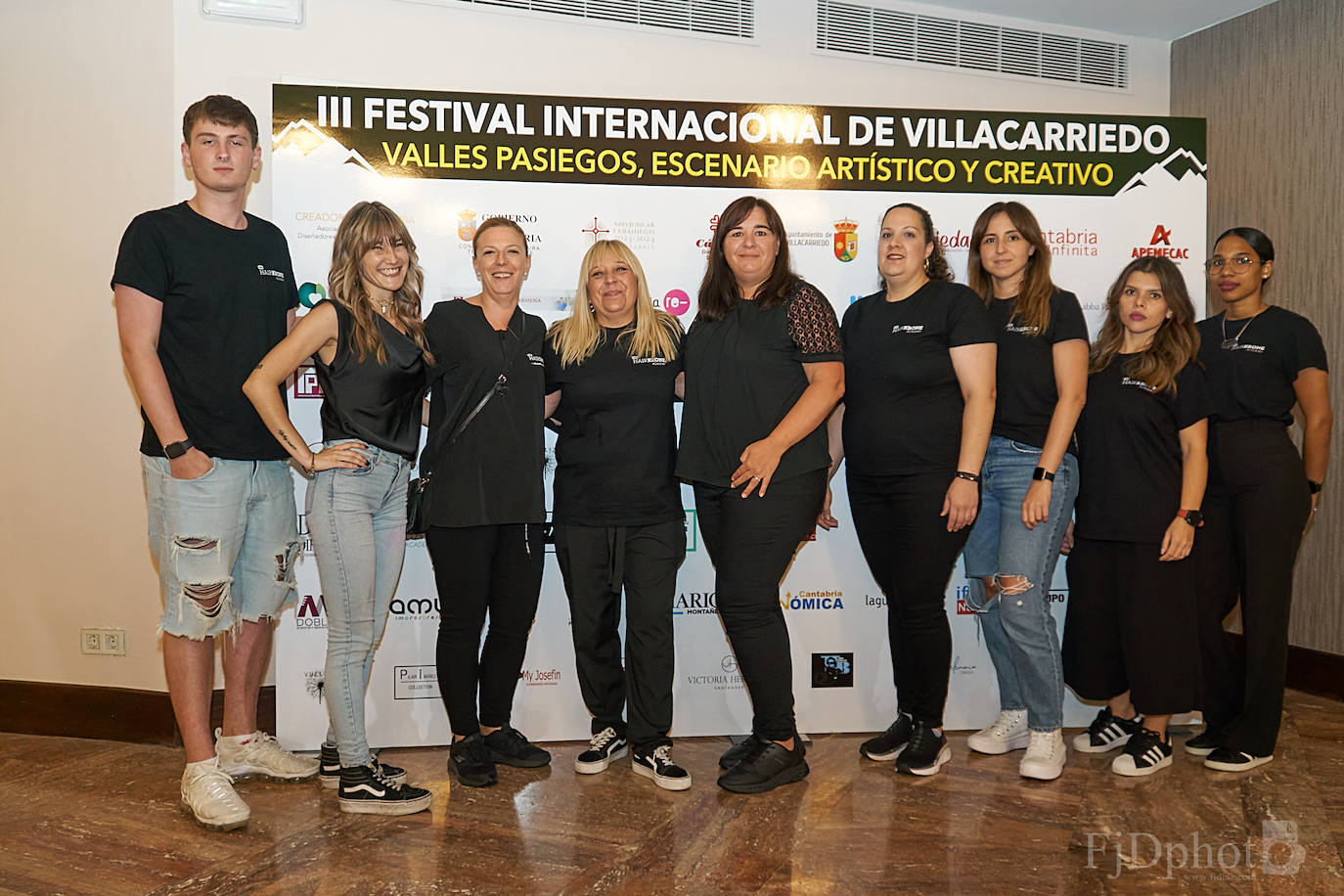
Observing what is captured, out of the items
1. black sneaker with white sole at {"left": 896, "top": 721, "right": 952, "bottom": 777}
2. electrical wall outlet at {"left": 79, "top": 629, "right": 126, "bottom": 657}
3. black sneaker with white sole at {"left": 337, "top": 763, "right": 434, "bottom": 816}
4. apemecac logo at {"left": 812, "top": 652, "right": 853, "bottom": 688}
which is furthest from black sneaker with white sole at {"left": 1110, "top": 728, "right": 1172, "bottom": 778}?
electrical wall outlet at {"left": 79, "top": 629, "right": 126, "bottom": 657}

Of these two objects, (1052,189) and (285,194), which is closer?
(285,194)

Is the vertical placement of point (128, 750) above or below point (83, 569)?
below

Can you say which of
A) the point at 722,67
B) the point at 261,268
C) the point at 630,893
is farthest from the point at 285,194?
the point at 630,893

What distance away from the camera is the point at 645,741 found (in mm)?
2947

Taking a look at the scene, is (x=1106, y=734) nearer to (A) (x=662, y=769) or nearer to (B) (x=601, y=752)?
(A) (x=662, y=769)

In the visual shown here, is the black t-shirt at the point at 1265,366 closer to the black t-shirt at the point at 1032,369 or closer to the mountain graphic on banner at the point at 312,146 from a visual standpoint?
the black t-shirt at the point at 1032,369

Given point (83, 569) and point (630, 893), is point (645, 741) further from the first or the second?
point (83, 569)

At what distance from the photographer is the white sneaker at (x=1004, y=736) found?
3207 millimetres

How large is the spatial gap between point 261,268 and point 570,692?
5.53 ft

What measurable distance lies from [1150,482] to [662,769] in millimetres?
1724

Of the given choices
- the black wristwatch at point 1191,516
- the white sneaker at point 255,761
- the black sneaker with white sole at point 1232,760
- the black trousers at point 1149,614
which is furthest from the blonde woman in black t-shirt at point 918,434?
the white sneaker at point 255,761

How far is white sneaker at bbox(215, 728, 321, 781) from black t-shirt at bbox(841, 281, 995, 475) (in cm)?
196

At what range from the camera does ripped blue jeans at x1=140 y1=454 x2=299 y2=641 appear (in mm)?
2621

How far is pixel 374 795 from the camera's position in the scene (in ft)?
8.84
